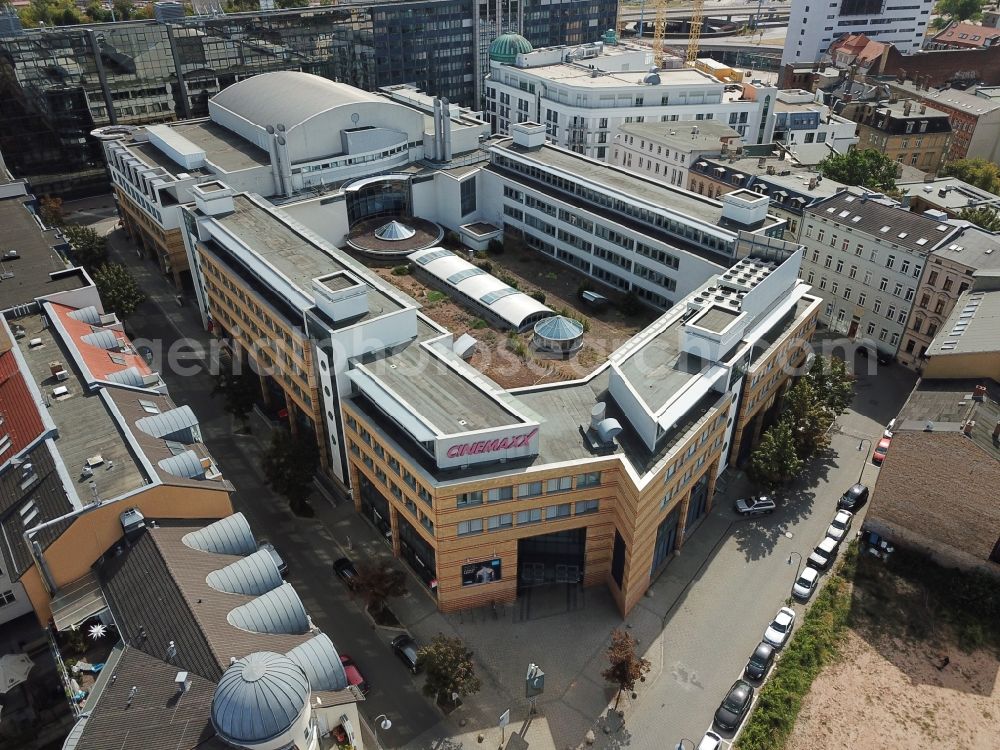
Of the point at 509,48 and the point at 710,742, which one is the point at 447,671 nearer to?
the point at 710,742

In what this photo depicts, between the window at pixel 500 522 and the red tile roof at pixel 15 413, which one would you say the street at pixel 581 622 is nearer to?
the window at pixel 500 522

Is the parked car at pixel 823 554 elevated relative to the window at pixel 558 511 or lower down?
lower down

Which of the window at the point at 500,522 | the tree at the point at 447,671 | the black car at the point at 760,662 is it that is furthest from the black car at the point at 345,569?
the black car at the point at 760,662

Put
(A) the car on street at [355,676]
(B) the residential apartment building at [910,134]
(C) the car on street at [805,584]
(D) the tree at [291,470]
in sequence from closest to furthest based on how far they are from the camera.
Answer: (A) the car on street at [355,676] < (C) the car on street at [805,584] < (D) the tree at [291,470] < (B) the residential apartment building at [910,134]

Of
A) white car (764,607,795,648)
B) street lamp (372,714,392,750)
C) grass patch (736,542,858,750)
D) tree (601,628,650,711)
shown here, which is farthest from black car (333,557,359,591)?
white car (764,607,795,648)

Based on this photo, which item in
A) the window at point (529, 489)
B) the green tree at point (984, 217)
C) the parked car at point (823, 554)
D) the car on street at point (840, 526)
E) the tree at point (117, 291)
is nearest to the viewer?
the window at point (529, 489)

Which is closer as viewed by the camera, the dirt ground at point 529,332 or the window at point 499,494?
the window at point 499,494

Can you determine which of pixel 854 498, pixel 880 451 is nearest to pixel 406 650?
pixel 854 498
